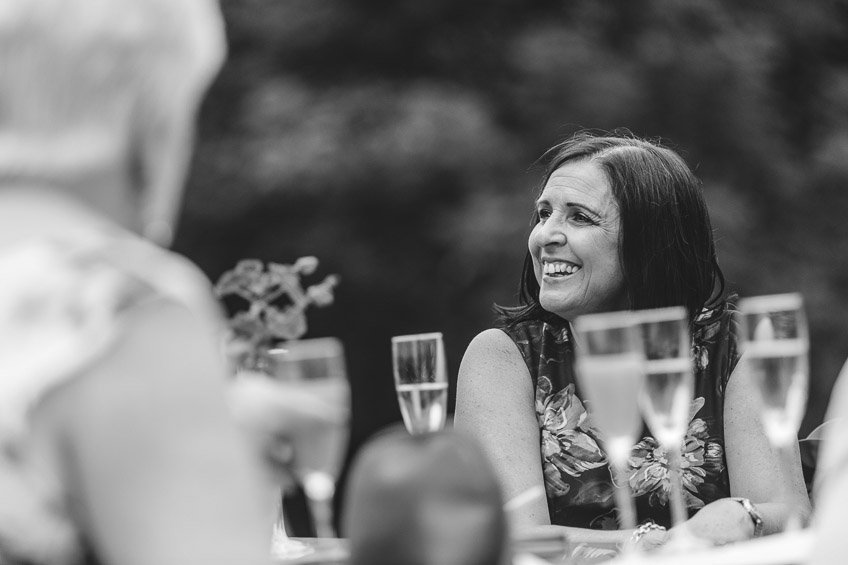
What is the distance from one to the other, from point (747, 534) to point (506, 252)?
6046 mm

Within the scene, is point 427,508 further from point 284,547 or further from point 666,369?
point 284,547

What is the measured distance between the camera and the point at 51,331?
39.5 inches

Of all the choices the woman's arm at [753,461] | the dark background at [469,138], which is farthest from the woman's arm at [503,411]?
the dark background at [469,138]

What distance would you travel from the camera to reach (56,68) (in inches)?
41.0

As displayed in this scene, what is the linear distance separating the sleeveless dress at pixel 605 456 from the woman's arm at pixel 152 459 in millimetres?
1986

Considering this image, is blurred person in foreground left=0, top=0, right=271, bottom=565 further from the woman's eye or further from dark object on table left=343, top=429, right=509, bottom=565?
the woman's eye

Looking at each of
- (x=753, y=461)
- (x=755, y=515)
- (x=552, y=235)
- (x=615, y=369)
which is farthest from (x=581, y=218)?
(x=615, y=369)

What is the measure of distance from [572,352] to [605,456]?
0.32 meters

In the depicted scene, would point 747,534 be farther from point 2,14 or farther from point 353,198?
point 353,198

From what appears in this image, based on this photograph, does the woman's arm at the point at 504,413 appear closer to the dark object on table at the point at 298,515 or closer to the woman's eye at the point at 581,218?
the woman's eye at the point at 581,218

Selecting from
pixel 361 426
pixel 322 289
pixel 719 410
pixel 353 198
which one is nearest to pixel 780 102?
pixel 353 198

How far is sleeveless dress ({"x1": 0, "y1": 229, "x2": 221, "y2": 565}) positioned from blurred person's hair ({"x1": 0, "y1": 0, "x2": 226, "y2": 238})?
78 millimetres

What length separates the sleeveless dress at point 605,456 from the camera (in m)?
2.86

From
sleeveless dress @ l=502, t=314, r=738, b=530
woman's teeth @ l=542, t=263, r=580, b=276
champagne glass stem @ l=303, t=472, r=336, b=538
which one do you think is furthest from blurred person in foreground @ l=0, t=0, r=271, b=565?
woman's teeth @ l=542, t=263, r=580, b=276
